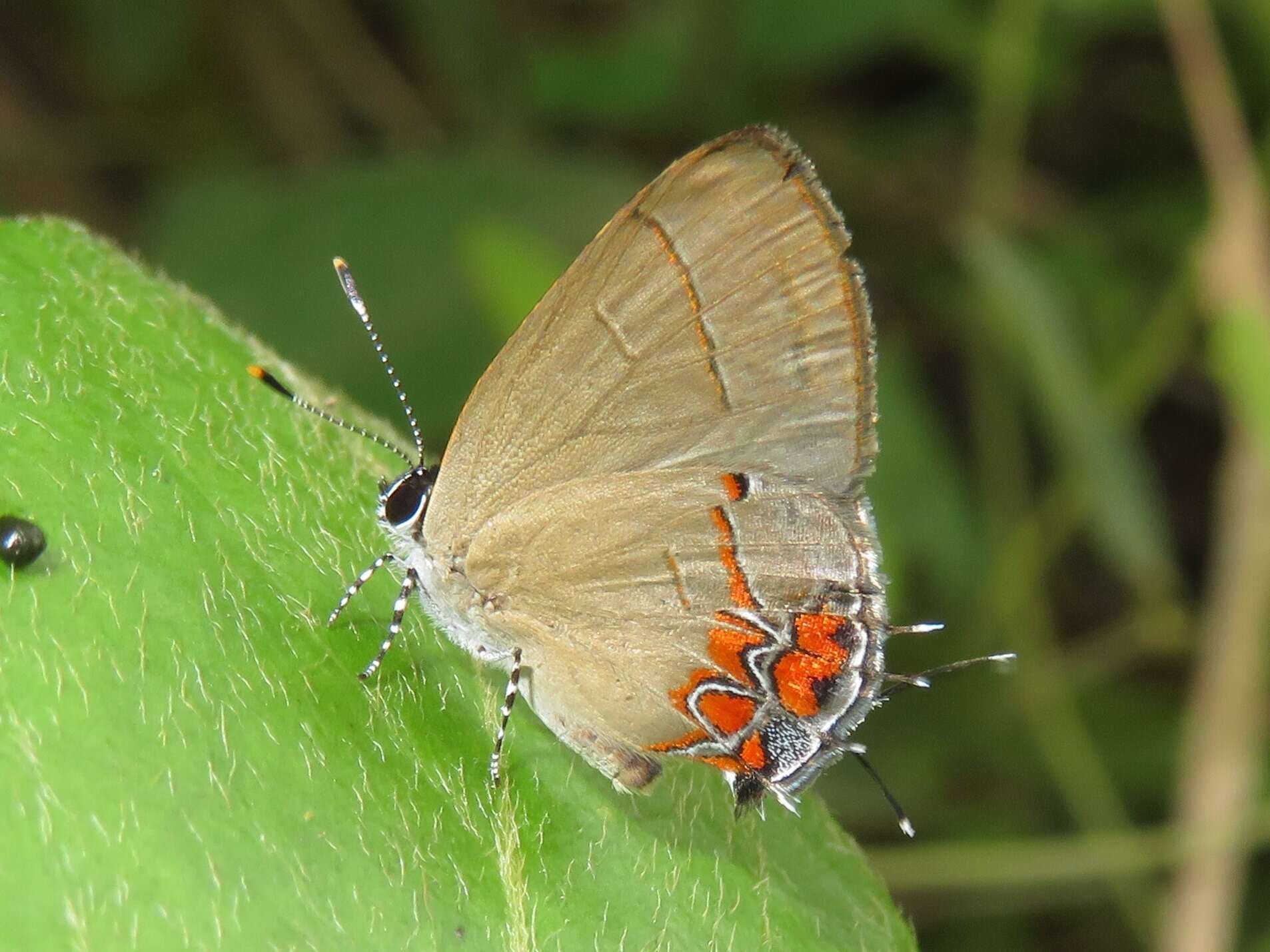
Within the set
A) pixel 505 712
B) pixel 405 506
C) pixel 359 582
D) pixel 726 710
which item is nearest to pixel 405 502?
pixel 405 506

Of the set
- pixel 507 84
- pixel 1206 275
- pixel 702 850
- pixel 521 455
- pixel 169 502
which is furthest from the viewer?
pixel 507 84

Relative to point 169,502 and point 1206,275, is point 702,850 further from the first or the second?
point 1206,275

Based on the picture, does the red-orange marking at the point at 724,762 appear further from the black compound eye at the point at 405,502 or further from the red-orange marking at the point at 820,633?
the black compound eye at the point at 405,502

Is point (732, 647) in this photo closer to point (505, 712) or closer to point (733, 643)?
point (733, 643)

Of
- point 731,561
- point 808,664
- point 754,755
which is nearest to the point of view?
point 754,755

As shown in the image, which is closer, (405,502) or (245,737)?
(245,737)

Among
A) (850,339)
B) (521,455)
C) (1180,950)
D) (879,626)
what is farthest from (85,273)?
(1180,950)
